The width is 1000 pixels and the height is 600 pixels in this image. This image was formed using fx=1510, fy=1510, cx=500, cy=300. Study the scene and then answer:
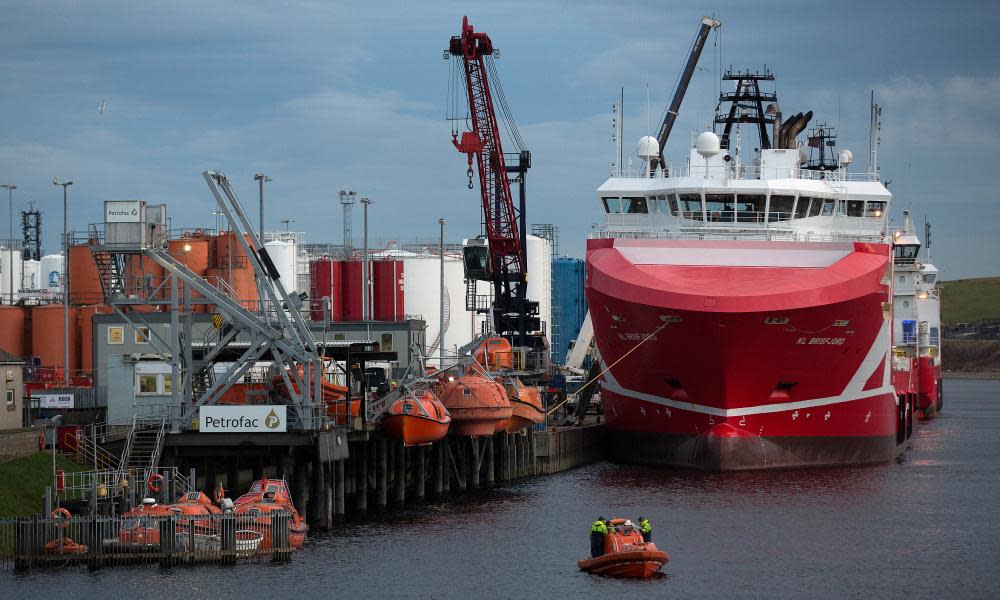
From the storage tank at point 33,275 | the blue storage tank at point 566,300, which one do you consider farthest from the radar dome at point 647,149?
the storage tank at point 33,275

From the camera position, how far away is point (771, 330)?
57938mm

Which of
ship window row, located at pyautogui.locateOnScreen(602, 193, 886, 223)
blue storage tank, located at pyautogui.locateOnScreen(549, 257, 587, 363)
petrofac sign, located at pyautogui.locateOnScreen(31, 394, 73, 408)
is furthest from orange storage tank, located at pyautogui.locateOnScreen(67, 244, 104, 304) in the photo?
blue storage tank, located at pyautogui.locateOnScreen(549, 257, 587, 363)

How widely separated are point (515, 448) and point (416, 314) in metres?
32.0

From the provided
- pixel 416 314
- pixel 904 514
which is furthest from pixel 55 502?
pixel 416 314

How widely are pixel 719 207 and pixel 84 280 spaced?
33258 mm

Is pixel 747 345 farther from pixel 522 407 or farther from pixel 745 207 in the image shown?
pixel 522 407

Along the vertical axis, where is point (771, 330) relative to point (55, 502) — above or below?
above

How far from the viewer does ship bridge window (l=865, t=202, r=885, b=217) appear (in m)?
68.8

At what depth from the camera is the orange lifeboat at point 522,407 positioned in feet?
207

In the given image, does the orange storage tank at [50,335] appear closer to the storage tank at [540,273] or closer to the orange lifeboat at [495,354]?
the orange lifeboat at [495,354]

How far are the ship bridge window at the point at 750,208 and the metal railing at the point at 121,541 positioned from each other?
105ft

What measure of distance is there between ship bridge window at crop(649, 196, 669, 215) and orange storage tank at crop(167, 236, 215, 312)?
24.1 meters

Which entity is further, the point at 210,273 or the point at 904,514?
the point at 210,273

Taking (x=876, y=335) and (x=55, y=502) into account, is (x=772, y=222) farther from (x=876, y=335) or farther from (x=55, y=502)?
(x=55, y=502)
